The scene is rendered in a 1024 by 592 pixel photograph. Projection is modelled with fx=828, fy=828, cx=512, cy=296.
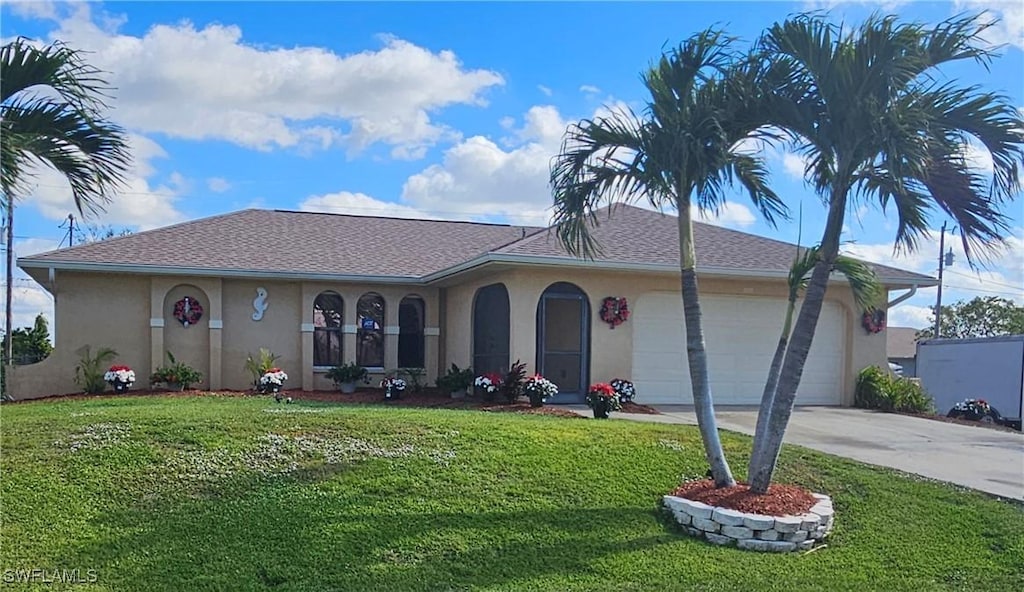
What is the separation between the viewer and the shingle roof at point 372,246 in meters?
16.4

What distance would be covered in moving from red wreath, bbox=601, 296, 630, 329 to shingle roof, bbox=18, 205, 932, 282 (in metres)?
0.85

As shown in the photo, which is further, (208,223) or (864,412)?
(208,223)

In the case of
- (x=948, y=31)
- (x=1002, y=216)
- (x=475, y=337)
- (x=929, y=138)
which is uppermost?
(x=948, y=31)

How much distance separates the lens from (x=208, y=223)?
20094mm

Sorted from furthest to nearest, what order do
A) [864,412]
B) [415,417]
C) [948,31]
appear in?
[864,412] < [415,417] < [948,31]

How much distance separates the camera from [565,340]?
18812mm

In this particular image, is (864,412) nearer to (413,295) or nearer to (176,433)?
(413,295)

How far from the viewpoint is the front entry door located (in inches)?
627

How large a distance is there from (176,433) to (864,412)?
12771 mm

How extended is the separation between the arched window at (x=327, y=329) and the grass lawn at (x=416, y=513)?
9.17 metres

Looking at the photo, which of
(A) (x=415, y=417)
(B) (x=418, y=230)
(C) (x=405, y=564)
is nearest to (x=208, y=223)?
(B) (x=418, y=230)

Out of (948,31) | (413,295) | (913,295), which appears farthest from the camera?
(413,295)

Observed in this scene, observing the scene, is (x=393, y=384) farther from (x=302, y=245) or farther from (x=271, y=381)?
(x=302, y=245)

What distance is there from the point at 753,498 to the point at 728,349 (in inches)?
379
